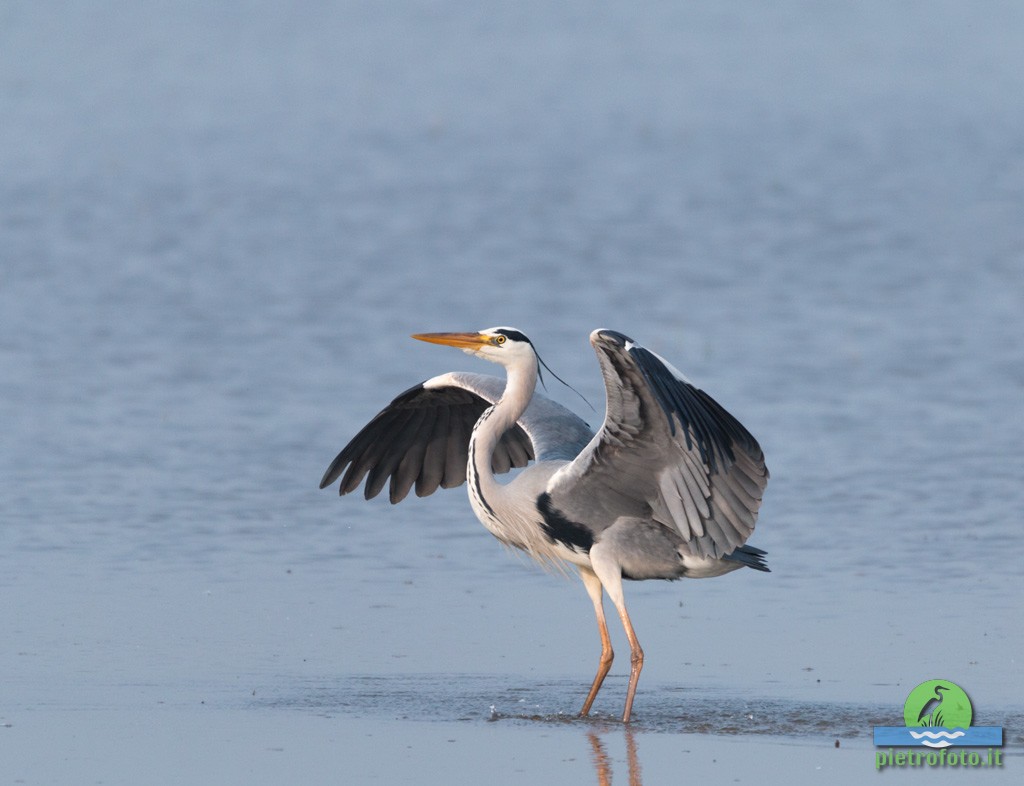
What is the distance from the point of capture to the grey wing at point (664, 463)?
308 inches

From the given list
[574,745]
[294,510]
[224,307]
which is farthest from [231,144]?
[574,745]

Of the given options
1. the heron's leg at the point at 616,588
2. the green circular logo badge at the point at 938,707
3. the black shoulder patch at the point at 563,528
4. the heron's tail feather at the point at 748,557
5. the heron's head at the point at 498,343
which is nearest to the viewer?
the green circular logo badge at the point at 938,707

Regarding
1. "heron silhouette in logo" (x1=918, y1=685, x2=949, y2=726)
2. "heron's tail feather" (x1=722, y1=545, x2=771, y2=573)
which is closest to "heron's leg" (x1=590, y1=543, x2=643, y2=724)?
"heron's tail feather" (x1=722, y1=545, x2=771, y2=573)

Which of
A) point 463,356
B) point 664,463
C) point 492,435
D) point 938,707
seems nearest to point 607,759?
point 938,707

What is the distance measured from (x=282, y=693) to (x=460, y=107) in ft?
65.8

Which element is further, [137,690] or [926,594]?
[926,594]

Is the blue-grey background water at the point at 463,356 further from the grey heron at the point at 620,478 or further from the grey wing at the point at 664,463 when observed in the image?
the grey wing at the point at 664,463

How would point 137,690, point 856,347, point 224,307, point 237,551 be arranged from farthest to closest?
point 224,307, point 856,347, point 237,551, point 137,690

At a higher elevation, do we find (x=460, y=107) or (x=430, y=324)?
(x=460, y=107)

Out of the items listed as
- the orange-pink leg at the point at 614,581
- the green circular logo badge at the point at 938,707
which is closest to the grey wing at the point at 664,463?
the orange-pink leg at the point at 614,581

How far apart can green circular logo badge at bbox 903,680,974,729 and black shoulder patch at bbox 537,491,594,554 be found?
5.17 ft

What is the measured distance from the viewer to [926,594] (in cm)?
976

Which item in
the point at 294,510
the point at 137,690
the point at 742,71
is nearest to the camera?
the point at 137,690

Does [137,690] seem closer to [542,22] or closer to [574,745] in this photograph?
[574,745]
